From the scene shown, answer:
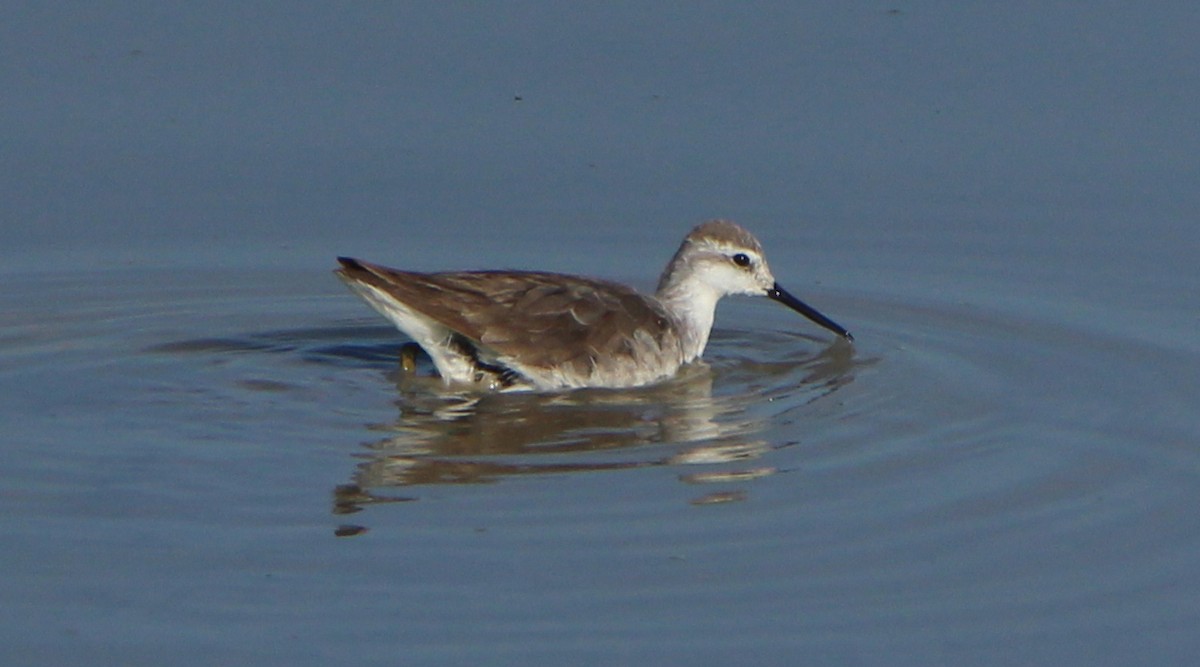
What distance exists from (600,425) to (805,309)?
1.94 metres

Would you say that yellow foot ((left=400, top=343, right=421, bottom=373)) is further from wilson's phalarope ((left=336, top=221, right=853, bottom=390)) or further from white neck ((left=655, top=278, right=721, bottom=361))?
white neck ((left=655, top=278, right=721, bottom=361))

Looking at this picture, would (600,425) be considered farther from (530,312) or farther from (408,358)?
(408,358)

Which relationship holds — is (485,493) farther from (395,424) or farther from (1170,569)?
(1170,569)

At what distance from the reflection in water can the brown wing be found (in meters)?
0.24

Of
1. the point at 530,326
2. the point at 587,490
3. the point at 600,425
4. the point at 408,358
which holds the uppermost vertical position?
the point at 530,326

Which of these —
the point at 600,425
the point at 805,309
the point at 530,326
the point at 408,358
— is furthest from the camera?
the point at 805,309

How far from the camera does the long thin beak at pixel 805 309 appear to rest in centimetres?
1184

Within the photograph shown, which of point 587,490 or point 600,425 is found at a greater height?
point 600,425

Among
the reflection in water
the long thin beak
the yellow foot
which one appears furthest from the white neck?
the yellow foot

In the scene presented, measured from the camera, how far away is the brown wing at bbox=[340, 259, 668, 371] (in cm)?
1095

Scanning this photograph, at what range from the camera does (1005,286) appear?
12.4 m

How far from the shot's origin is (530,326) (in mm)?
11188

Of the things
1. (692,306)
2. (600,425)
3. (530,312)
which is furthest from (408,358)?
(692,306)

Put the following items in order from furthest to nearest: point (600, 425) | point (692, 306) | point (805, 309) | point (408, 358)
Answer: point (692, 306), point (805, 309), point (408, 358), point (600, 425)
